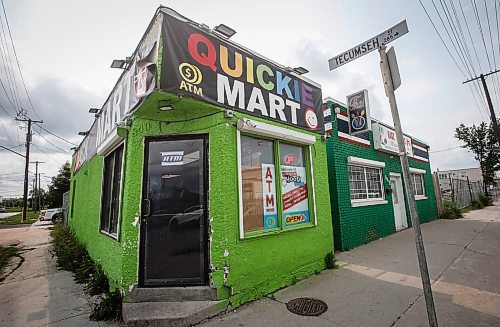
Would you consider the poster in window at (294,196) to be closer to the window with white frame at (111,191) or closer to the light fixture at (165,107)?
the light fixture at (165,107)

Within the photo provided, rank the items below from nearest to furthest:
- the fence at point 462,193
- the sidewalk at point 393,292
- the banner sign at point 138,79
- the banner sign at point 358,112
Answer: the sidewalk at point 393,292 → the banner sign at point 138,79 → the banner sign at point 358,112 → the fence at point 462,193

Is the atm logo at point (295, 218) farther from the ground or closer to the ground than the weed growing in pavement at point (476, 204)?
farther from the ground

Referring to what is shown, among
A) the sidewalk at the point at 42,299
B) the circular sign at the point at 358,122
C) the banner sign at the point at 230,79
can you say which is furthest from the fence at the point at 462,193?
the sidewalk at the point at 42,299

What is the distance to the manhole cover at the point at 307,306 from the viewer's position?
3.56 meters

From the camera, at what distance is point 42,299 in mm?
4328

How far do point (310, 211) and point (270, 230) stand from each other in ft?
4.12

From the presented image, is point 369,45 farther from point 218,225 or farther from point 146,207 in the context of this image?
point 146,207

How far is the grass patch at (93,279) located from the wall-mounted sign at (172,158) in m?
2.04

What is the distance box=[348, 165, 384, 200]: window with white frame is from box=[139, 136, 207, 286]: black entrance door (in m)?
5.46

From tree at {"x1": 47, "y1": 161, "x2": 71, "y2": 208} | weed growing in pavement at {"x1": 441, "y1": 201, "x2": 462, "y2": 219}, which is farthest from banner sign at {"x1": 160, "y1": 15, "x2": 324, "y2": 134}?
tree at {"x1": 47, "y1": 161, "x2": 71, "y2": 208}

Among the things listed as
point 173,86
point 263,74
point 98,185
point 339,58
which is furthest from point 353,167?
point 98,185

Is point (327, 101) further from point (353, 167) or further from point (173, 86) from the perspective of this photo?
point (173, 86)

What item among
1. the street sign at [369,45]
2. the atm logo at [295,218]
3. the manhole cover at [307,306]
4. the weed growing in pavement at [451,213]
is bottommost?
the manhole cover at [307,306]

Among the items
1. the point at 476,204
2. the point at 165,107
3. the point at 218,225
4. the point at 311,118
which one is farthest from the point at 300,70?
the point at 476,204
